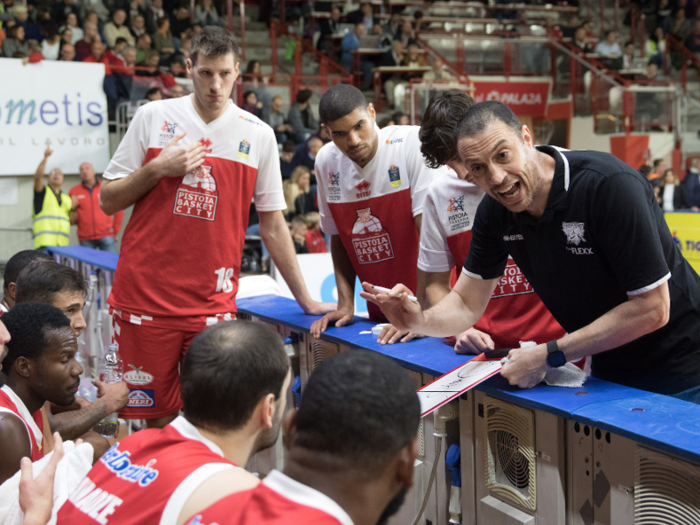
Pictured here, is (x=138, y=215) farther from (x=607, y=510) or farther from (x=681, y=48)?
(x=681, y=48)

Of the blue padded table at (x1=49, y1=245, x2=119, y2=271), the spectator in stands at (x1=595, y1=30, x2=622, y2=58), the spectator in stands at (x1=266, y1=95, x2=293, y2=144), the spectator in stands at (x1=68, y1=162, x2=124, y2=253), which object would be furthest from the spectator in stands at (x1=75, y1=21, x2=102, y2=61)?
the spectator in stands at (x1=595, y1=30, x2=622, y2=58)

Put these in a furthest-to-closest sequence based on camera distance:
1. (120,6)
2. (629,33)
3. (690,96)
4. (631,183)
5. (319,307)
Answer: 1. (629,33)
2. (690,96)
3. (120,6)
4. (319,307)
5. (631,183)

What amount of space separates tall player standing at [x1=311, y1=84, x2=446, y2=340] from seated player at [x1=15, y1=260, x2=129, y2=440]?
35.2 inches

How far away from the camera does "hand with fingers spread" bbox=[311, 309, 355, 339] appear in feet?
9.55

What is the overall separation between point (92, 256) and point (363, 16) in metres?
13.0

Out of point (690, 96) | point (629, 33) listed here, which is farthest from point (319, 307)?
point (629, 33)

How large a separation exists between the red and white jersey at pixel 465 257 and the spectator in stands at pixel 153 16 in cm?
1216

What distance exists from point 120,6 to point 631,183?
13456mm

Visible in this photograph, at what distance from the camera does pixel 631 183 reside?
1.96 meters

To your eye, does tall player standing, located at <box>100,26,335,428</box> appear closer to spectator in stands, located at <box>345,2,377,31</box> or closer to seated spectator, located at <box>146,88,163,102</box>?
seated spectator, located at <box>146,88,163,102</box>

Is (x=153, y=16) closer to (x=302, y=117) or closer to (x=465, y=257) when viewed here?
(x=302, y=117)

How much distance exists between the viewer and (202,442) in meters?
1.51

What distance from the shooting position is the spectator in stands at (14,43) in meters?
11.1

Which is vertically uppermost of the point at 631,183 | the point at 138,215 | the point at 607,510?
the point at 631,183
